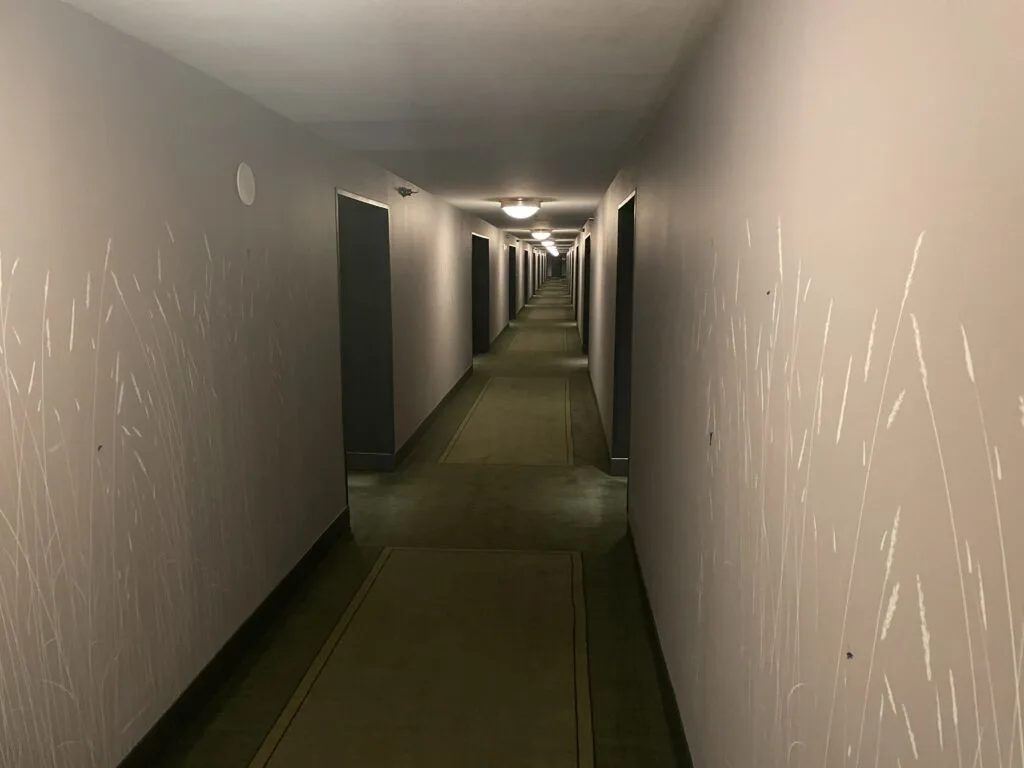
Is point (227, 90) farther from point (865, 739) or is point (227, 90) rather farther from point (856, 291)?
point (865, 739)

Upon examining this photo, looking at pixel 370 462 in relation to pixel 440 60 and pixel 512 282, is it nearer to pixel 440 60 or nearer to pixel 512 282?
pixel 440 60

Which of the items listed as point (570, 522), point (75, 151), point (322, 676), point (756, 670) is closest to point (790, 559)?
point (756, 670)

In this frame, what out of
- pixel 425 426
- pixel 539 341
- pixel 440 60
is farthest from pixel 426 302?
pixel 539 341

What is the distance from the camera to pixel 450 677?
2.99m

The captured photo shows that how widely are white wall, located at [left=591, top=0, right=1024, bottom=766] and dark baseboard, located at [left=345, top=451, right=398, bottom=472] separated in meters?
3.78

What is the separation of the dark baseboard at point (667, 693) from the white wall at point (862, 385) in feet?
1.01

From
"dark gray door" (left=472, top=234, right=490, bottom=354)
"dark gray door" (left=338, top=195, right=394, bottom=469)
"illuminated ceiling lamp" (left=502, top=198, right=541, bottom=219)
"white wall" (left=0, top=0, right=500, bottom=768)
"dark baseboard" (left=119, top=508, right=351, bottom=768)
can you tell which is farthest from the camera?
"dark gray door" (left=472, top=234, right=490, bottom=354)

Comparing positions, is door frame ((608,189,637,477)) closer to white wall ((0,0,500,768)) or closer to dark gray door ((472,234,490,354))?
white wall ((0,0,500,768))

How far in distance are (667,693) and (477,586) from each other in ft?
4.16

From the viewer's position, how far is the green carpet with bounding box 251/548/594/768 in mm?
2562

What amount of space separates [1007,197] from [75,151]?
2.10 metres

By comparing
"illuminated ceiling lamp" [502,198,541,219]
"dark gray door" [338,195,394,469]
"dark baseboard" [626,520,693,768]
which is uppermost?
"illuminated ceiling lamp" [502,198,541,219]

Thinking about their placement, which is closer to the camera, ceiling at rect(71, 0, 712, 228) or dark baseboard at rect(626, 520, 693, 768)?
ceiling at rect(71, 0, 712, 228)

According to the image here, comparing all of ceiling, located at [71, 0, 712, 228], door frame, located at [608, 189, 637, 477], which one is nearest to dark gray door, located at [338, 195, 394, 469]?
ceiling, located at [71, 0, 712, 228]
